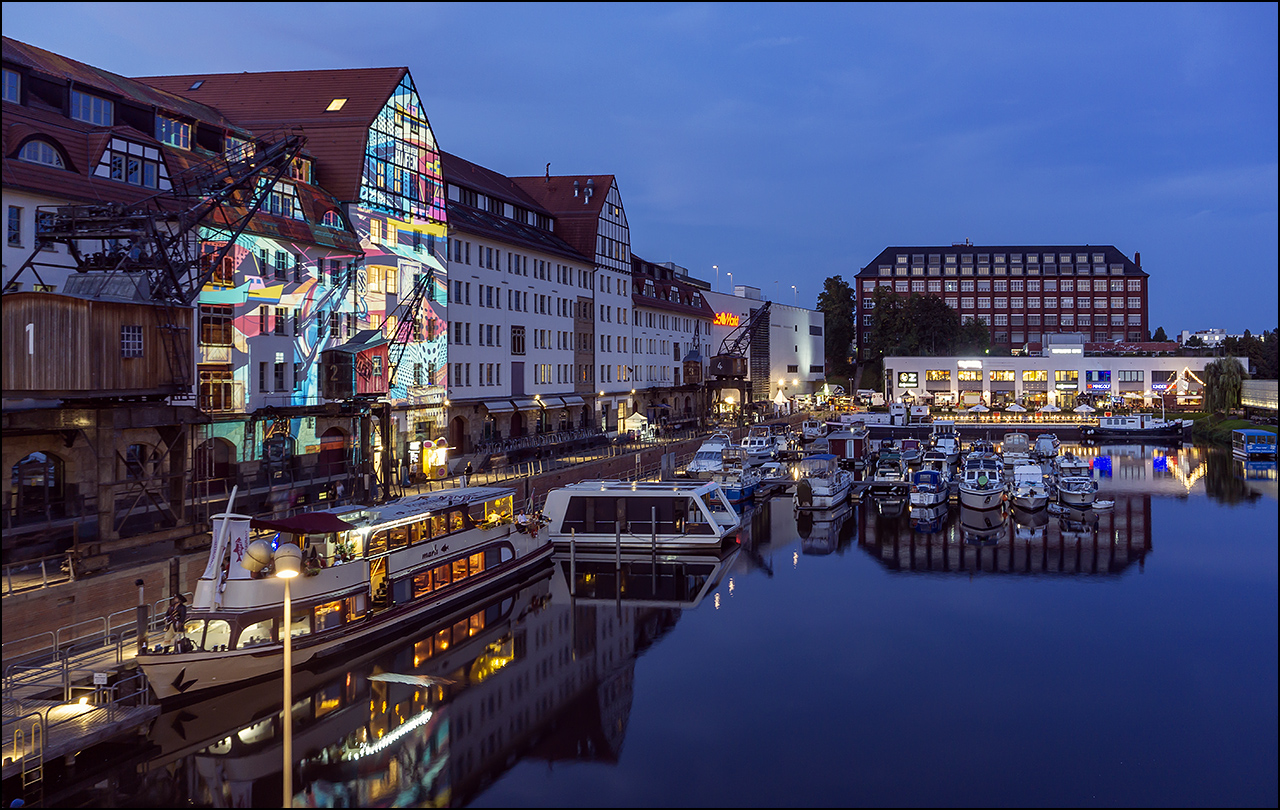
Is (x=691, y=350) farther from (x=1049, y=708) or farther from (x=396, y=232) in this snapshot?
(x=1049, y=708)

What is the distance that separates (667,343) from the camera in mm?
100375

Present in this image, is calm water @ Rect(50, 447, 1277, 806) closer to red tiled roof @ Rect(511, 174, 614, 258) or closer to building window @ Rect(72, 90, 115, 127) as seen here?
building window @ Rect(72, 90, 115, 127)

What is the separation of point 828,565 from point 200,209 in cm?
3069

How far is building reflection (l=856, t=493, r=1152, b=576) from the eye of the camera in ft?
145

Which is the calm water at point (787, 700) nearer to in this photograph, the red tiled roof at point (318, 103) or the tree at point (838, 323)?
the red tiled roof at point (318, 103)

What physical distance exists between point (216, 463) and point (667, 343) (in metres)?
64.2

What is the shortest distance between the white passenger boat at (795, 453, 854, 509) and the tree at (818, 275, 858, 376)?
9653 centimetres

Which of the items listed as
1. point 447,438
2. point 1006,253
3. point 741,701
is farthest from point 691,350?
point 1006,253

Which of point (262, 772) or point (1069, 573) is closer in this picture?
point (262, 772)

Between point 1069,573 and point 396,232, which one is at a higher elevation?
point 396,232

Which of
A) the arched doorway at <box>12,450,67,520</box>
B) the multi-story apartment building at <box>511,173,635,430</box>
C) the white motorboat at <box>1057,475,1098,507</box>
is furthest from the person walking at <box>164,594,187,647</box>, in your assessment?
the multi-story apartment building at <box>511,173,635,430</box>

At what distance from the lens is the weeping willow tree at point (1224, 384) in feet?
356

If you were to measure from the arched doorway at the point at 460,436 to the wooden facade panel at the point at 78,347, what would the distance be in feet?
90.6

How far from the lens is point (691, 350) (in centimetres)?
10800
